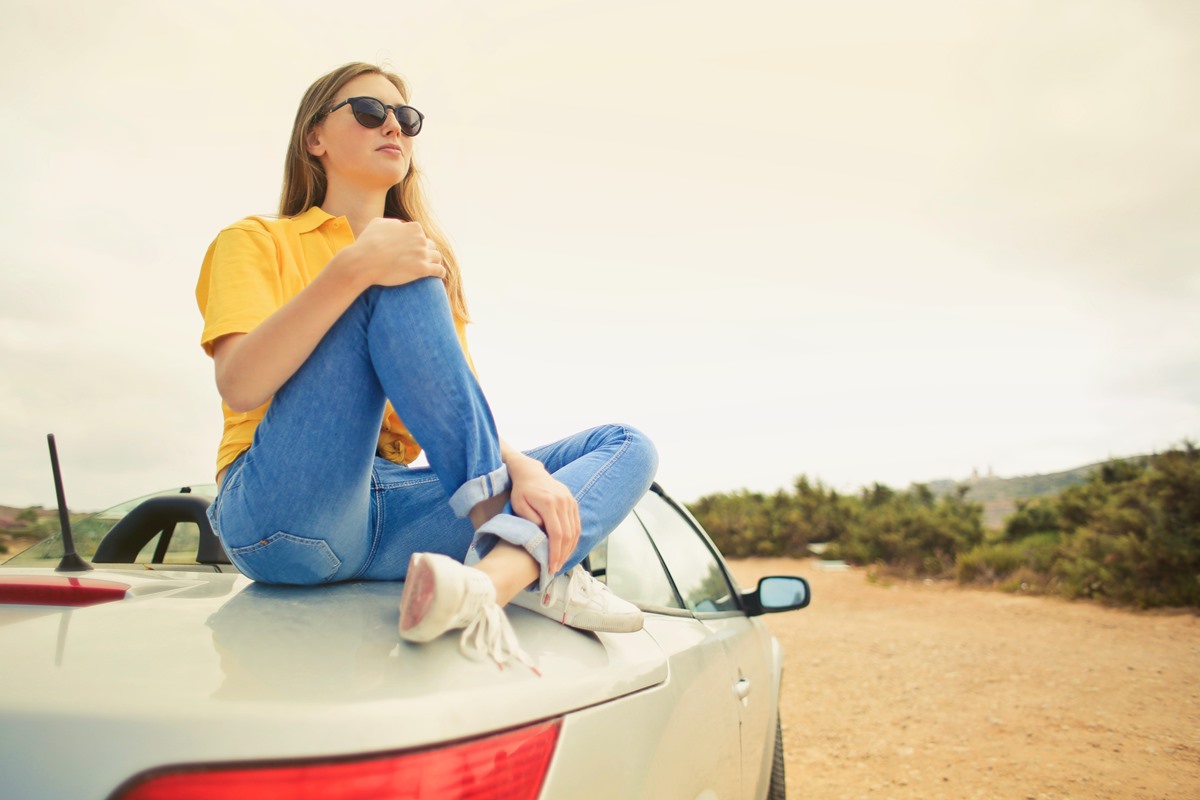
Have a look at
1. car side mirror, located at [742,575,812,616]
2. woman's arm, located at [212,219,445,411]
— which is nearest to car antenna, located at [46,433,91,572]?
woman's arm, located at [212,219,445,411]

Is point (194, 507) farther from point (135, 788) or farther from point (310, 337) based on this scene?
point (135, 788)

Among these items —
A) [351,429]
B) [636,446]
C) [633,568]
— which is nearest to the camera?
[351,429]

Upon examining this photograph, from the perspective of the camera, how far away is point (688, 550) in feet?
8.60

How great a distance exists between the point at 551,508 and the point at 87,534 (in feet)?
5.96

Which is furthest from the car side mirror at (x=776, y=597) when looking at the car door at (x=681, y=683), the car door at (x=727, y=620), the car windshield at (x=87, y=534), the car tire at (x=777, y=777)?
the car windshield at (x=87, y=534)

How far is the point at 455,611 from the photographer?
1.03 metres

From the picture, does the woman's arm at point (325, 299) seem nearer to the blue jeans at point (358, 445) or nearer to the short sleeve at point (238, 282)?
the blue jeans at point (358, 445)

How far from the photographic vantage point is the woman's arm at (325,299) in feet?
4.67

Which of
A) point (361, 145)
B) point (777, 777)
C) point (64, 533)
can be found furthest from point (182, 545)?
point (777, 777)

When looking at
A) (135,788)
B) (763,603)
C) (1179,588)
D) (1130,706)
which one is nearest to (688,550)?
(763,603)

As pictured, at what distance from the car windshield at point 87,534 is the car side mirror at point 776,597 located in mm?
1824

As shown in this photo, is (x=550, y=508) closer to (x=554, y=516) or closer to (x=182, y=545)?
(x=554, y=516)

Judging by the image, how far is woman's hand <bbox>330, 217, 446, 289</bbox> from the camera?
1428 millimetres

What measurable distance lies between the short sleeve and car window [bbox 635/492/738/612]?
3.89 ft
